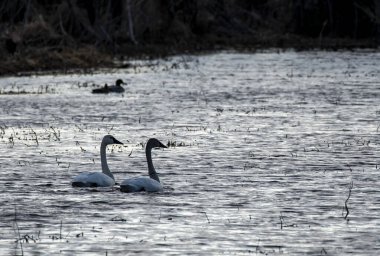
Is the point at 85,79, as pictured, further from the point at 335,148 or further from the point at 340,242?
the point at 340,242

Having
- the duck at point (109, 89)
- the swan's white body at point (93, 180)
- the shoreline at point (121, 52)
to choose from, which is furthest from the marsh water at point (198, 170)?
the shoreline at point (121, 52)

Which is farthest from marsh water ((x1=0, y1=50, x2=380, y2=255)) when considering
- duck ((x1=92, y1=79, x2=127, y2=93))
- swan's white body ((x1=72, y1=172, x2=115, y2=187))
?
duck ((x1=92, y1=79, x2=127, y2=93))

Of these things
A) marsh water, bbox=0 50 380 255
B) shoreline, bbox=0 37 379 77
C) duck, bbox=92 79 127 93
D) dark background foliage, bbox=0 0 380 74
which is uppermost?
dark background foliage, bbox=0 0 380 74

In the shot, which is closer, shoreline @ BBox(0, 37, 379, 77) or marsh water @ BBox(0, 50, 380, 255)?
marsh water @ BBox(0, 50, 380, 255)

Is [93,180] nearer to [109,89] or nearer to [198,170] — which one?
[198,170]

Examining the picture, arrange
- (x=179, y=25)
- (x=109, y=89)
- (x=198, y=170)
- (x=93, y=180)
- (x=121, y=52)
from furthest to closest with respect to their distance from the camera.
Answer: (x=179, y=25), (x=121, y=52), (x=109, y=89), (x=198, y=170), (x=93, y=180)

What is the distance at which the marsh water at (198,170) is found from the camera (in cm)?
1338

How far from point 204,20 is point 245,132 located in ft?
190

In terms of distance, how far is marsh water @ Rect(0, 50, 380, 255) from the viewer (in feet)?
43.9

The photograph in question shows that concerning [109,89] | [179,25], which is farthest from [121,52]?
[109,89]

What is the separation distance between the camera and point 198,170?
769 inches

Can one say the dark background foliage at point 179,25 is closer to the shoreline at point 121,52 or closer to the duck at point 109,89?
the shoreline at point 121,52

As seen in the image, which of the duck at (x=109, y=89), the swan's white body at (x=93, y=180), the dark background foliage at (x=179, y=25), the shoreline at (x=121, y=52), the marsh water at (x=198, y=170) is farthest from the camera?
the dark background foliage at (x=179, y=25)

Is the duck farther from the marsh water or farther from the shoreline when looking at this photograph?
the shoreline
